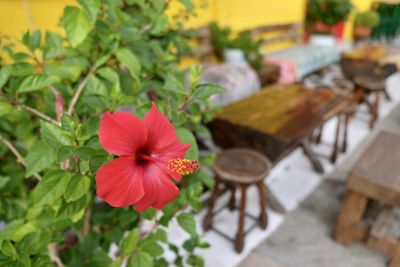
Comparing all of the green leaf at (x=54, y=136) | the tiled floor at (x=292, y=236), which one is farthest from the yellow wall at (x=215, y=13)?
the tiled floor at (x=292, y=236)

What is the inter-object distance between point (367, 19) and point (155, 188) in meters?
8.84

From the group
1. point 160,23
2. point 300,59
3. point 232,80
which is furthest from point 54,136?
point 300,59

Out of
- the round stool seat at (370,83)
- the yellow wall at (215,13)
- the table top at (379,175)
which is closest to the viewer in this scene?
the table top at (379,175)

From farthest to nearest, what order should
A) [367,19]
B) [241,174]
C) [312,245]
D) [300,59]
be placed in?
[367,19] < [300,59] < [312,245] < [241,174]

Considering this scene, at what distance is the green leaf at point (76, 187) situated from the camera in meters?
0.65

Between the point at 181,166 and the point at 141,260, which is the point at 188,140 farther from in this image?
the point at 141,260

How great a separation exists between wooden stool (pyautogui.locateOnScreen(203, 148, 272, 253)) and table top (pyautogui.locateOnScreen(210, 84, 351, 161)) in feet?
0.53

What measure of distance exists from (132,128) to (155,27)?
633 mm

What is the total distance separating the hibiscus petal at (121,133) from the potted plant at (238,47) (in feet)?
13.5

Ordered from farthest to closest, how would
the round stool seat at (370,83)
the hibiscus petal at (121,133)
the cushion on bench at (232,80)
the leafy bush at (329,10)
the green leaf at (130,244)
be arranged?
the leafy bush at (329,10)
the round stool seat at (370,83)
the cushion on bench at (232,80)
the green leaf at (130,244)
the hibiscus petal at (121,133)

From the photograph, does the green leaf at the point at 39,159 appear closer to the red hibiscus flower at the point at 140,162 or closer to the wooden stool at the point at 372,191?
the red hibiscus flower at the point at 140,162

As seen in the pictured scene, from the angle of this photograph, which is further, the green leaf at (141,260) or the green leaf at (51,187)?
the green leaf at (141,260)

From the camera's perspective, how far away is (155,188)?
0.59 m

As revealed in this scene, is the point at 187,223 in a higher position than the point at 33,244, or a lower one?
lower
